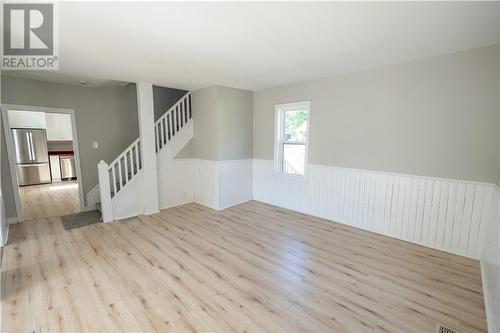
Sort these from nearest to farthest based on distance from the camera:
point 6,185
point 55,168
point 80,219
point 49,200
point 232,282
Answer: point 232,282, point 6,185, point 80,219, point 49,200, point 55,168

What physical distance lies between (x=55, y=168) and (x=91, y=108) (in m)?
4.21

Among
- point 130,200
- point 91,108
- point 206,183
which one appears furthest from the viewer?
point 206,183

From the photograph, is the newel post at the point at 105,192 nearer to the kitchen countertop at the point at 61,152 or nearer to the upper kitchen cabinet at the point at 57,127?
the upper kitchen cabinet at the point at 57,127

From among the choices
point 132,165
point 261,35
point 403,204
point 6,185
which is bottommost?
point 403,204

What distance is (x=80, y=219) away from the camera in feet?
13.6

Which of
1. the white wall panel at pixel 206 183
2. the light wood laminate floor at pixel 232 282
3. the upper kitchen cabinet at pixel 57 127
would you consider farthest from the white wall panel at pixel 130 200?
the upper kitchen cabinet at pixel 57 127

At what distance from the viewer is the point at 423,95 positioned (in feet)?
9.66

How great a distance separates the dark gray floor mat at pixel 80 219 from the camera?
3.86 m

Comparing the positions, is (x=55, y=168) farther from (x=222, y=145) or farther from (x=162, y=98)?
(x=222, y=145)

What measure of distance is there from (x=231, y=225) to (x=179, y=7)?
313 centimetres

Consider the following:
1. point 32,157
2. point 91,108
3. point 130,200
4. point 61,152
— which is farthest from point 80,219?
point 61,152

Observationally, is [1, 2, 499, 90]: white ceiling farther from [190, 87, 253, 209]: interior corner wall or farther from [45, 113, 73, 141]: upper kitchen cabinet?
[45, 113, 73, 141]: upper kitchen cabinet

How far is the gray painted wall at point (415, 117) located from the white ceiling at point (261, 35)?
25 centimetres

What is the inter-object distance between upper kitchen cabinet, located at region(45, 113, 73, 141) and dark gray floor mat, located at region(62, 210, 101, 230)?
13.7 ft
